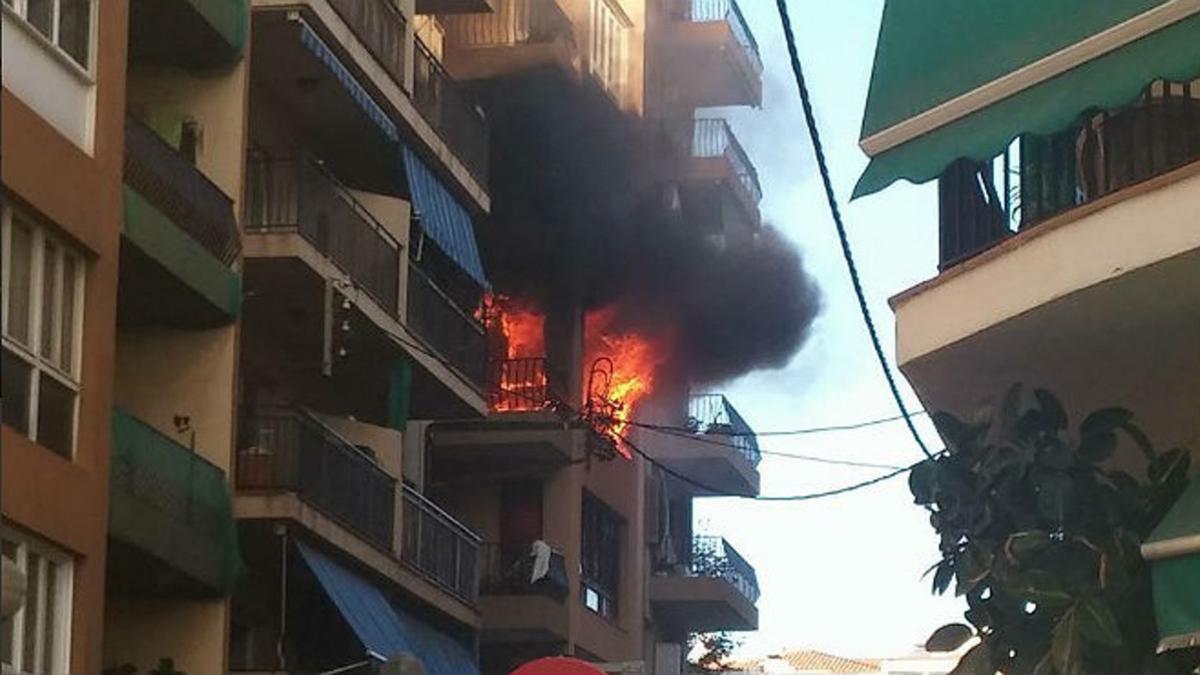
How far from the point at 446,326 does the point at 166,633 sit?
9132 mm

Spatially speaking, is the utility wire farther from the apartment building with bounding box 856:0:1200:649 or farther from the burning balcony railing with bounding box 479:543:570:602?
the burning balcony railing with bounding box 479:543:570:602

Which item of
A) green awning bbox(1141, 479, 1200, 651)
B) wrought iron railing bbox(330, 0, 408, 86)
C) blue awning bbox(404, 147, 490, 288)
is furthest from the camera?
blue awning bbox(404, 147, 490, 288)

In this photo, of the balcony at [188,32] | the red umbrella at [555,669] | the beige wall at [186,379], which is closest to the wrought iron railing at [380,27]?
the balcony at [188,32]

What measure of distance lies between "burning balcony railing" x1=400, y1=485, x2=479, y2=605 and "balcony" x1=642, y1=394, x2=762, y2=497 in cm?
907

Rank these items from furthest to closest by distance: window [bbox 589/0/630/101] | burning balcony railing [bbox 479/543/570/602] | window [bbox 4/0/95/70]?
window [bbox 589/0/630/101]
burning balcony railing [bbox 479/543/570/602]
window [bbox 4/0/95/70]

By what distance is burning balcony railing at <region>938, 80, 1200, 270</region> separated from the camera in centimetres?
1496

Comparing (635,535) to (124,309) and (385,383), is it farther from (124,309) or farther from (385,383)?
(124,309)

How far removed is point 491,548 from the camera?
127 feet

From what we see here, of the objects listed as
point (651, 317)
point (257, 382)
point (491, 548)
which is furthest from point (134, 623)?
point (651, 317)

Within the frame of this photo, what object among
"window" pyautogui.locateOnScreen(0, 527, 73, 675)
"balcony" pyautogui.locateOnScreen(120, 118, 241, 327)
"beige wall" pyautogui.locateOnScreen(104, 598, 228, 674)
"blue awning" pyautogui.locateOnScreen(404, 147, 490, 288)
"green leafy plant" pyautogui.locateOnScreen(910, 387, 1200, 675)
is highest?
"blue awning" pyautogui.locateOnScreen(404, 147, 490, 288)

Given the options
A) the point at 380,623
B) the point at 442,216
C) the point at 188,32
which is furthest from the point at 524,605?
the point at 188,32

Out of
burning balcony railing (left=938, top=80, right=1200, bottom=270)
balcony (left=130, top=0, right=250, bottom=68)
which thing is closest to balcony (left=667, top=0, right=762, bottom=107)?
balcony (left=130, top=0, right=250, bottom=68)

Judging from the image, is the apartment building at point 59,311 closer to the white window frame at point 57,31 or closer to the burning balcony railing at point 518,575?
the white window frame at point 57,31

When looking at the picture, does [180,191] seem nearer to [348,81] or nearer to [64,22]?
[64,22]
